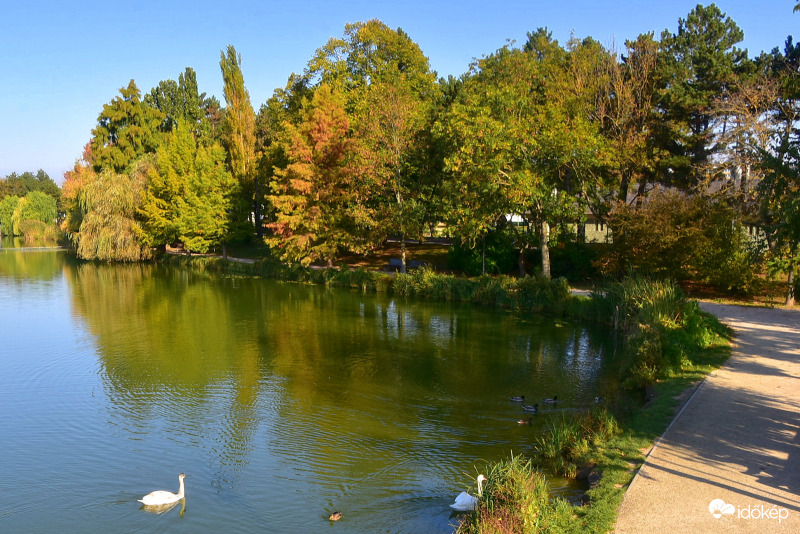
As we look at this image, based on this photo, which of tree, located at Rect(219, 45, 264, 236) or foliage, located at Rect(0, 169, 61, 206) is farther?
foliage, located at Rect(0, 169, 61, 206)

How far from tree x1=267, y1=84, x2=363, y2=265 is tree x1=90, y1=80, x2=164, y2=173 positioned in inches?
1033

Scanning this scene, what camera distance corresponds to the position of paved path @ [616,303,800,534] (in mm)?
6816

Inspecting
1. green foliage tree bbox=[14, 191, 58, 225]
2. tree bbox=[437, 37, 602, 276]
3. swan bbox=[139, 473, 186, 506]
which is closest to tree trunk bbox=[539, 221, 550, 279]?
tree bbox=[437, 37, 602, 276]

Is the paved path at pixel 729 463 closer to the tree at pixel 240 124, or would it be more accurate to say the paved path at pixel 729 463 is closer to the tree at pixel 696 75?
the tree at pixel 696 75

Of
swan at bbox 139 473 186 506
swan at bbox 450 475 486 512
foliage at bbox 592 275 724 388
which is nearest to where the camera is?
swan at bbox 450 475 486 512

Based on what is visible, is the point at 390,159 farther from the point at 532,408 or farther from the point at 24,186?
the point at 24,186

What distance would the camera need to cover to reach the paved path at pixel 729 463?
22.4ft

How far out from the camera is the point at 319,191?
32.2 metres

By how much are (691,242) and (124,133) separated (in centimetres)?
4814

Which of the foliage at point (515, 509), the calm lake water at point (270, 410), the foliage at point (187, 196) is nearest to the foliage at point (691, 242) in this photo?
the calm lake water at point (270, 410)

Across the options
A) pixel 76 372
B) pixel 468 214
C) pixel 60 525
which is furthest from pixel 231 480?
pixel 468 214

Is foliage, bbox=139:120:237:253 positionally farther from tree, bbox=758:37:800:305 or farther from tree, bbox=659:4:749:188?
tree, bbox=758:37:800:305

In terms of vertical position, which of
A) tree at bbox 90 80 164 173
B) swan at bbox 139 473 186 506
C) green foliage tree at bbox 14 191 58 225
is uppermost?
tree at bbox 90 80 164 173

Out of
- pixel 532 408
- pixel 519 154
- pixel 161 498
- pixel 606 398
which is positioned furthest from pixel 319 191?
pixel 161 498
